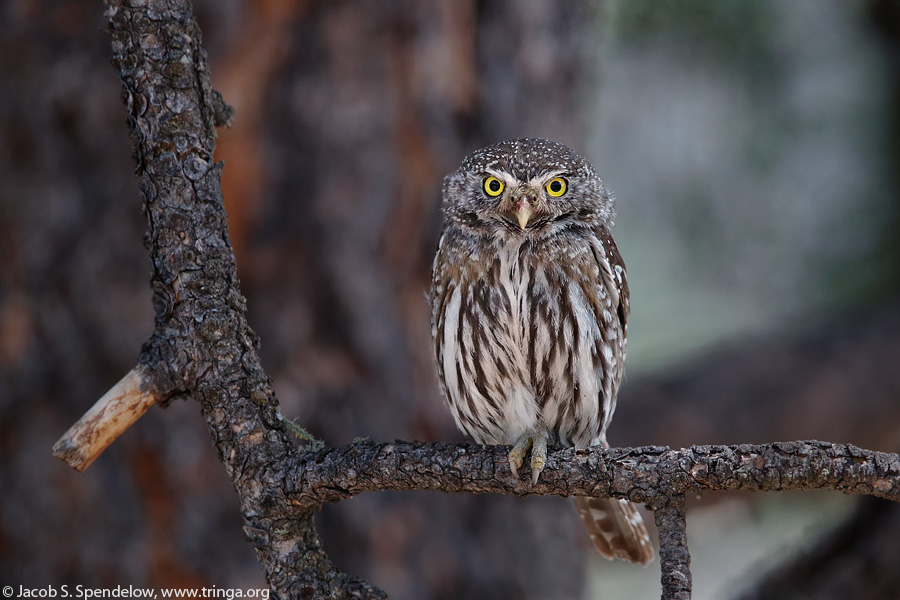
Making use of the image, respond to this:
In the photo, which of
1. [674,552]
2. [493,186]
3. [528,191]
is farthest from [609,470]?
[493,186]

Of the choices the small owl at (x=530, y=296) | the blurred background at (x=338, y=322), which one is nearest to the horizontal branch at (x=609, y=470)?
the small owl at (x=530, y=296)

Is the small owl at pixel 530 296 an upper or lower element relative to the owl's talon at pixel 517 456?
upper

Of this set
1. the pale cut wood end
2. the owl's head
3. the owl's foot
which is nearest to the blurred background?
the owl's head

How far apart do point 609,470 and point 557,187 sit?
1.37 metres

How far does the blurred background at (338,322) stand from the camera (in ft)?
12.9

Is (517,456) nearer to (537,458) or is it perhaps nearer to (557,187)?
(537,458)

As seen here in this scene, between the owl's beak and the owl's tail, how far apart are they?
1149 mm

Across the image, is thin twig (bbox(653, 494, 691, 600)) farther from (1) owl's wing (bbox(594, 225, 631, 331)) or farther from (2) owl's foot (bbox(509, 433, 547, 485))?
(1) owl's wing (bbox(594, 225, 631, 331))

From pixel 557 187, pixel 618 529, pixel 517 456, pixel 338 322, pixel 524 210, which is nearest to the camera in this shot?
pixel 517 456

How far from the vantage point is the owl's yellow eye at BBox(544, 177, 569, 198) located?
321 centimetres

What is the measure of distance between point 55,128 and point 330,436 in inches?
72.8

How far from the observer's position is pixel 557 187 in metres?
3.23

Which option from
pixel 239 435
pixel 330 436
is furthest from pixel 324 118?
pixel 239 435

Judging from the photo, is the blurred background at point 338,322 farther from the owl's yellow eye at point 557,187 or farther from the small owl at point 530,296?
the owl's yellow eye at point 557,187
